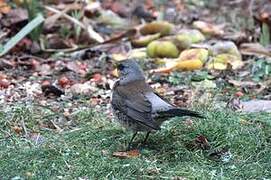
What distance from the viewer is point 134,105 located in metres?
4.55

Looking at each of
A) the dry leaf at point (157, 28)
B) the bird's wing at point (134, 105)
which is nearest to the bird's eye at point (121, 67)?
the bird's wing at point (134, 105)

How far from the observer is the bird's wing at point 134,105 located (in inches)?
173

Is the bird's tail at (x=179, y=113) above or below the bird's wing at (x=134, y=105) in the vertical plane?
above

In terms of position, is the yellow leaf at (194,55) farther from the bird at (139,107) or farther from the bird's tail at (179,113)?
the bird's tail at (179,113)

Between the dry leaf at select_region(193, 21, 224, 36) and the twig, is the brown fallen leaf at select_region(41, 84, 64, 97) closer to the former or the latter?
the twig

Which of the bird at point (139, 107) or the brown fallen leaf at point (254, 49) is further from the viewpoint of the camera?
the brown fallen leaf at point (254, 49)

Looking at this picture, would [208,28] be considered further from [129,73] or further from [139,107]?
[139,107]

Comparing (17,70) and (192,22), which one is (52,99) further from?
(192,22)

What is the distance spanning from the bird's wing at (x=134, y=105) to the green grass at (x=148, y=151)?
0.72 ft

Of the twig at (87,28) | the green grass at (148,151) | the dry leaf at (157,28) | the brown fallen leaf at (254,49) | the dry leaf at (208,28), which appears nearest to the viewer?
the green grass at (148,151)

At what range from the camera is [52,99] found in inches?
233

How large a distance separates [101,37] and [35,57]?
997 mm

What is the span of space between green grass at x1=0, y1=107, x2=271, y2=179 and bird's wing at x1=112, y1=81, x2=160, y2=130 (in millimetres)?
221

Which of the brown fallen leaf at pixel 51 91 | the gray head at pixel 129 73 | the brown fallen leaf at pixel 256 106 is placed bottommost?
the brown fallen leaf at pixel 51 91
